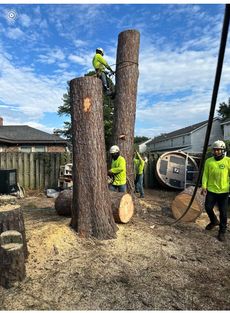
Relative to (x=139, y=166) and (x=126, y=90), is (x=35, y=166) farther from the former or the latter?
(x=126, y=90)

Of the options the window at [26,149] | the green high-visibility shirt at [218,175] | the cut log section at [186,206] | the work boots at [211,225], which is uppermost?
the window at [26,149]

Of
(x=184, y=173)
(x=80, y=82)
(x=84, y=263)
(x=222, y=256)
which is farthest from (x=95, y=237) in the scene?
(x=184, y=173)

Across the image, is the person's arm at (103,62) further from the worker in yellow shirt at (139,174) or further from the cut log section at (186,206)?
the worker in yellow shirt at (139,174)

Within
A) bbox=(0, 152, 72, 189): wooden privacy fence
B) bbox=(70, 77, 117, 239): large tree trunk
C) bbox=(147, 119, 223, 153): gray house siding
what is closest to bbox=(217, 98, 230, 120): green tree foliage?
bbox=(147, 119, 223, 153): gray house siding

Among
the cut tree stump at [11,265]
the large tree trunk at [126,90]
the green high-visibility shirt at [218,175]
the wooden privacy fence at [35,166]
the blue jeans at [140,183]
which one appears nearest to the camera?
the cut tree stump at [11,265]

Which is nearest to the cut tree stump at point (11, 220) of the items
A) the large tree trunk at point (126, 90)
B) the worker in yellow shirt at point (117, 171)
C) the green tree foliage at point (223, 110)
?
the worker in yellow shirt at point (117, 171)

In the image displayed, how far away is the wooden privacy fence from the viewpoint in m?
14.0

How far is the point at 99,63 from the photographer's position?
332 inches

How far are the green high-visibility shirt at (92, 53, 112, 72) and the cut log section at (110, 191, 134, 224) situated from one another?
339 cm

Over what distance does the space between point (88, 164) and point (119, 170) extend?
5.24 feet

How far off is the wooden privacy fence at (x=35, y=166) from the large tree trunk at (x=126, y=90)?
6775 mm

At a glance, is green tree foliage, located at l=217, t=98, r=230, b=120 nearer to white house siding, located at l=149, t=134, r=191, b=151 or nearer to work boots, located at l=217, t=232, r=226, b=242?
white house siding, located at l=149, t=134, r=191, b=151

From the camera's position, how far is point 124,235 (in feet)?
19.5

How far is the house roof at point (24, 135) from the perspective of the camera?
25800 millimetres
